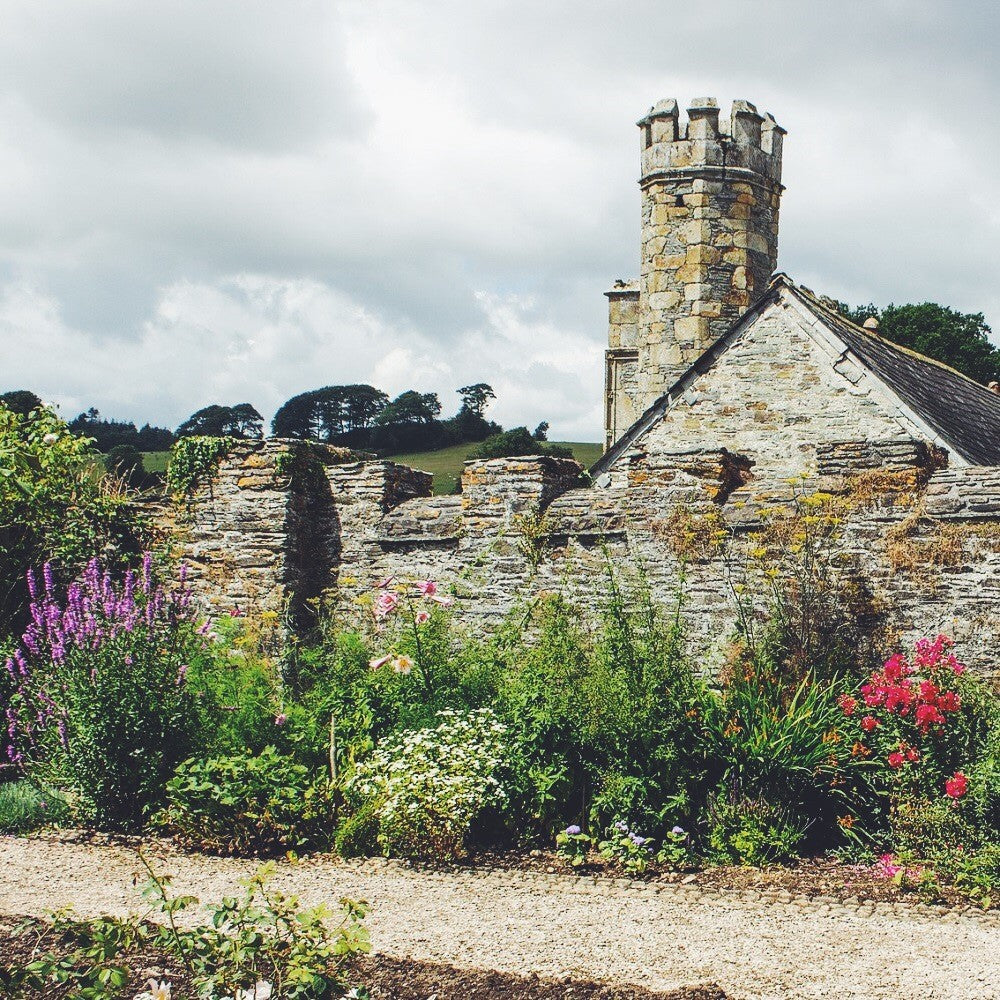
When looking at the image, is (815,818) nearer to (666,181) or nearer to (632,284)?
(666,181)

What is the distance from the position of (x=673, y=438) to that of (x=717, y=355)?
1206 mm

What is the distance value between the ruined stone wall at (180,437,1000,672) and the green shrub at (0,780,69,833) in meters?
2.80

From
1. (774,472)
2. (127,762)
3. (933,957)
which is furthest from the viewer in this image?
(774,472)

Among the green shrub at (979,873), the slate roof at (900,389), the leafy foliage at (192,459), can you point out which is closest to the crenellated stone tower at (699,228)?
the slate roof at (900,389)

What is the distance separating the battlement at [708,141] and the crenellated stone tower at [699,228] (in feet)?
0.06

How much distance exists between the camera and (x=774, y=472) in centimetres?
1341

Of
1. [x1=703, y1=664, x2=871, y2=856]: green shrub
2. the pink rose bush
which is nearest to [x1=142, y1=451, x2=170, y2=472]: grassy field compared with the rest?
the pink rose bush

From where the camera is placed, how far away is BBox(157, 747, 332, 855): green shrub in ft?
21.3

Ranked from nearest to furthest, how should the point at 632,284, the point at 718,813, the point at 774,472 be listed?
the point at 718,813
the point at 774,472
the point at 632,284

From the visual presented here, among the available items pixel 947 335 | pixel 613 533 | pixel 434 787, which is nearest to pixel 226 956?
pixel 434 787

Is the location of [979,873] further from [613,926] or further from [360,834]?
[360,834]

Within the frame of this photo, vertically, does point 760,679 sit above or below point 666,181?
below

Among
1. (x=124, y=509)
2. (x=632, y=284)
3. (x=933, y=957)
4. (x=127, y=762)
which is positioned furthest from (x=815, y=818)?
(x=632, y=284)

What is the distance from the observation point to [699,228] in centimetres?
1945
